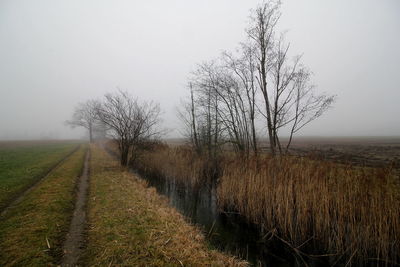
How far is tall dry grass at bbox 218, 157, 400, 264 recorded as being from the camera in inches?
159

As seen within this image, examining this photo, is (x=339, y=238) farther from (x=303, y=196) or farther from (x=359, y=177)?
(x=359, y=177)

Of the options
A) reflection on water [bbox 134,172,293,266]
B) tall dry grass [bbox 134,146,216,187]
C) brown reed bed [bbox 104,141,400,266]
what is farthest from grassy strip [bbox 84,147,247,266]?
tall dry grass [bbox 134,146,216,187]

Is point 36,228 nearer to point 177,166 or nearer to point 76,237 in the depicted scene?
point 76,237

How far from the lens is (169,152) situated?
47.7 ft

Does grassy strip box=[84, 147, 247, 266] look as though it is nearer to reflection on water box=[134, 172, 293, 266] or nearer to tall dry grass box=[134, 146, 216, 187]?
reflection on water box=[134, 172, 293, 266]

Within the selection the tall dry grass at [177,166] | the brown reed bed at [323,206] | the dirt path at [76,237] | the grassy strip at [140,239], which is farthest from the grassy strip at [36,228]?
the tall dry grass at [177,166]

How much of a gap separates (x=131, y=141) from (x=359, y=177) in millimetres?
13487

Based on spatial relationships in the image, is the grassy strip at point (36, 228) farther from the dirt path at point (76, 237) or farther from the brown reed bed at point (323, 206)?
the brown reed bed at point (323, 206)

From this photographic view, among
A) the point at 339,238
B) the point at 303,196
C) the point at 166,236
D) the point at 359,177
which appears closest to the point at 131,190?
the point at 166,236

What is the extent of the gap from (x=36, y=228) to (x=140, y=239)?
9.60ft

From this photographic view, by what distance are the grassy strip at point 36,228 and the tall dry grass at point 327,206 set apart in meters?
5.79

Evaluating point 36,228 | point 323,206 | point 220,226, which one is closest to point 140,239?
point 36,228

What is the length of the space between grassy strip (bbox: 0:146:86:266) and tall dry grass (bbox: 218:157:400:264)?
A: 5793mm

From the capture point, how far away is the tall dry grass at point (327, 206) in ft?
13.2
